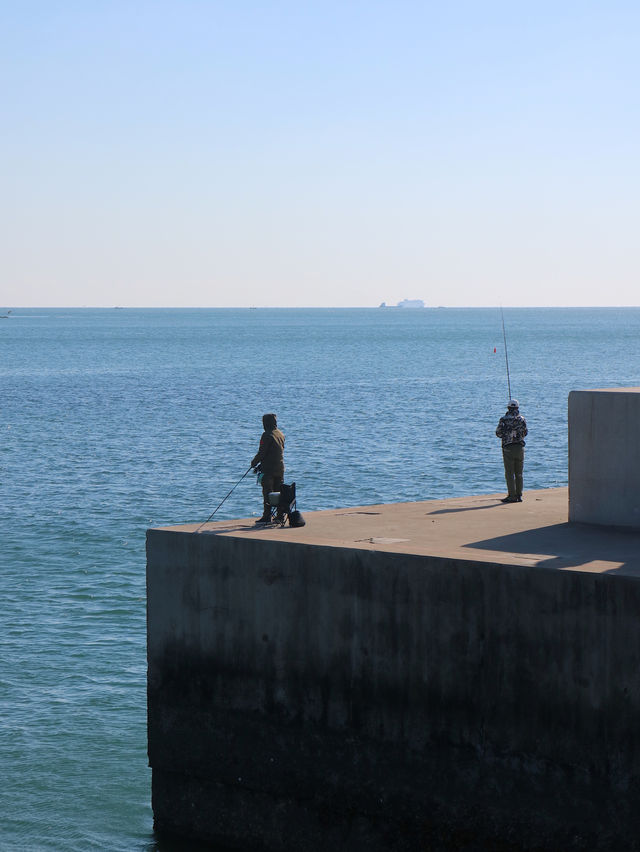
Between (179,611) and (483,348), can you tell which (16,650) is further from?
(483,348)

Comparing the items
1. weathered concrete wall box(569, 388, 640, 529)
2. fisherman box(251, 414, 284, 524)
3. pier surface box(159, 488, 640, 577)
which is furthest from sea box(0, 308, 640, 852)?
weathered concrete wall box(569, 388, 640, 529)

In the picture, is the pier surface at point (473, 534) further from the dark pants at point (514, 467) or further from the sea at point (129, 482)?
the sea at point (129, 482)

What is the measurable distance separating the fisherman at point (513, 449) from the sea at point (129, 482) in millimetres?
6238

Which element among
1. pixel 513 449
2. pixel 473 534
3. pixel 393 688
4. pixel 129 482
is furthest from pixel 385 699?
pixel 129 482

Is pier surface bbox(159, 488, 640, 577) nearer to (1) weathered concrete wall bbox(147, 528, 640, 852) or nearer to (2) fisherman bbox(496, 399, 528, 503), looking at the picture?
(1) weathered concrete wall bbox(147, 528, 640, 852)

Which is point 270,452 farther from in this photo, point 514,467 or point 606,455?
point 514,467

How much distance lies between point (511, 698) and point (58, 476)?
30.9 m

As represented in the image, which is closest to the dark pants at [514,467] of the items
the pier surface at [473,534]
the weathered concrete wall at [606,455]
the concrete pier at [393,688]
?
the pier surface at [473,534]

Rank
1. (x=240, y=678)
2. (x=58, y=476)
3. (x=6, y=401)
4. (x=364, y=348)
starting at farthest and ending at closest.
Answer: (x=364, y=348) < (x=6, y=401) < (x=58, y=476) < (x=240, y=678)

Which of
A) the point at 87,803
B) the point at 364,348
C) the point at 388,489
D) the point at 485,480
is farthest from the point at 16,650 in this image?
the point at 364,348

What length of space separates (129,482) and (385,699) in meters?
27.6

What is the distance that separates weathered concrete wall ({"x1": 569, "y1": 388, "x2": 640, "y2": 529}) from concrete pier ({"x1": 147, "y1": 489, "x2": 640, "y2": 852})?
91 cm

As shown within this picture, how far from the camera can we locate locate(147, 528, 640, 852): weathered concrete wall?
34.9ft

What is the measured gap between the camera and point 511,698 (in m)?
11.0
